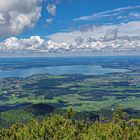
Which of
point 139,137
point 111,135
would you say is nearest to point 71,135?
point 111,135

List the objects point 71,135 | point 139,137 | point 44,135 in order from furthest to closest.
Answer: point 44,135, point 71,135, point 139,137

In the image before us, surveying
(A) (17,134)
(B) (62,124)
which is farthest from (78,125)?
(A) (17,134)

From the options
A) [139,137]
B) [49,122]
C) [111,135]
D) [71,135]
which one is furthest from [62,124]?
[139,137]

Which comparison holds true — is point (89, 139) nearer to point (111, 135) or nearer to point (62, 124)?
point (111, 135)

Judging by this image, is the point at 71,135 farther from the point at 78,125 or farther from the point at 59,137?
the point at 78,125

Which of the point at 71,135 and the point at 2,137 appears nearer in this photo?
the point at 71,135

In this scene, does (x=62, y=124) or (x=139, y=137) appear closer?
(x=139, y=137)

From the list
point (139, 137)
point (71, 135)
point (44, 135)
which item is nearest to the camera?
point (139, 137)
